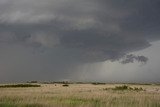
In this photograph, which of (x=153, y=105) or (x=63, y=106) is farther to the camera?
(x=153, y=105)

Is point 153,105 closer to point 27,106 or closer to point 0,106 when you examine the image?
point 27,106

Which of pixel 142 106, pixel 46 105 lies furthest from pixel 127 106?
pixel 46 105

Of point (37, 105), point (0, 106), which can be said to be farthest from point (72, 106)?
point (0, 106)

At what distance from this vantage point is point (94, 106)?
26656 millimetres

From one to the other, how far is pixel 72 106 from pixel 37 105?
8.63 feet

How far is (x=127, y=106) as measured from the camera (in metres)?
26.3

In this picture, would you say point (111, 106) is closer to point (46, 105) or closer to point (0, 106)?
point (46, 105)

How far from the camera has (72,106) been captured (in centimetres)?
2589

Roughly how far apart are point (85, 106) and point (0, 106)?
613cm

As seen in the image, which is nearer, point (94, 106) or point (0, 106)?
point (0, 106)

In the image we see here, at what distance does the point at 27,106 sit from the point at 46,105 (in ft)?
4.80

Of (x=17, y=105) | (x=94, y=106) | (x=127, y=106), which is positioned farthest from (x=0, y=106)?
(x=127, y=106)

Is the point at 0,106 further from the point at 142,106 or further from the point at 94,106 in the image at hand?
the point at 142,106

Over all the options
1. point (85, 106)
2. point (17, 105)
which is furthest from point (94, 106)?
point (17, 105)
